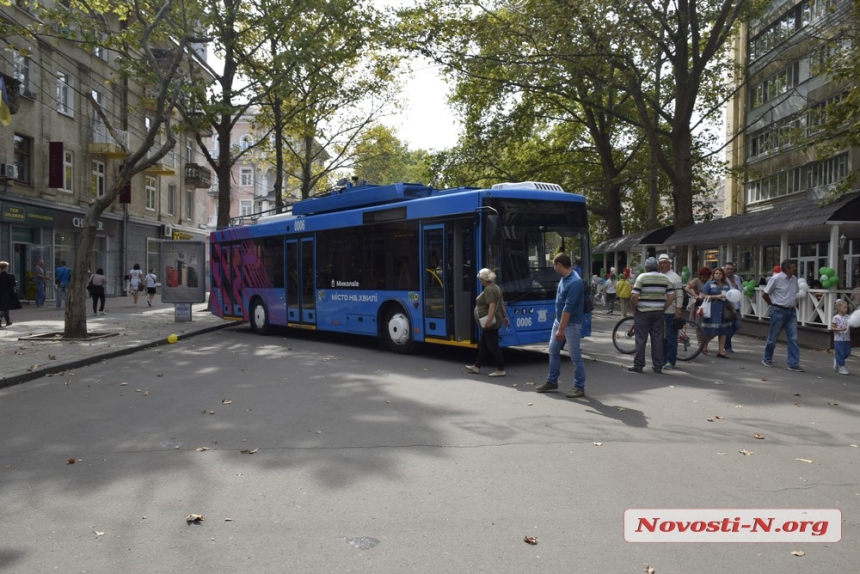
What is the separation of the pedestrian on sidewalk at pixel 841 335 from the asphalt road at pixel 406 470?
1452 mm

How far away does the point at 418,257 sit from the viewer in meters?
12.4

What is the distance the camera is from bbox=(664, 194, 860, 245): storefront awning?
1570 centimetres

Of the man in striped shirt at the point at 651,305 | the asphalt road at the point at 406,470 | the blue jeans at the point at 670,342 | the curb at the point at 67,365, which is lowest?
the asphalt road at the point at 406,470

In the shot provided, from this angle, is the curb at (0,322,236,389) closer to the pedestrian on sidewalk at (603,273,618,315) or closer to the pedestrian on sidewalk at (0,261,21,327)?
the pedestrian on sidewalk at (0,261,21,327)

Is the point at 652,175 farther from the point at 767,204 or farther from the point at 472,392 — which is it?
the point at 472,392

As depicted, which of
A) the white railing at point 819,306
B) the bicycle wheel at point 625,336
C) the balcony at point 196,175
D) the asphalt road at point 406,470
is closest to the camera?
the asphalt road at point 406,470

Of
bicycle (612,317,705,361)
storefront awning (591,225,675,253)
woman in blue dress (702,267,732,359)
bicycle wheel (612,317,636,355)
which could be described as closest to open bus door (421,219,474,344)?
bicycle (612,317,705,361)

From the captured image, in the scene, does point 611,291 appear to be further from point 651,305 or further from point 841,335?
point 651,305

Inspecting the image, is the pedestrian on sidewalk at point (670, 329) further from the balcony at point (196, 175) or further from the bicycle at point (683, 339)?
the balcony at point (196, 175)

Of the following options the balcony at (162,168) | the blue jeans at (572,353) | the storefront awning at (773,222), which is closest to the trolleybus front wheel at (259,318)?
the blue jeans at (572,353)

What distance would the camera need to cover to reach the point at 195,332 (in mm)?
17734

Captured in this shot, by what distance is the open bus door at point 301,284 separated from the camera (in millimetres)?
15742

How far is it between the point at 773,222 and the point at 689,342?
322 inches

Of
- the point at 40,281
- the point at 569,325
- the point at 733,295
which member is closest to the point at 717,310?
the point at 733,295
